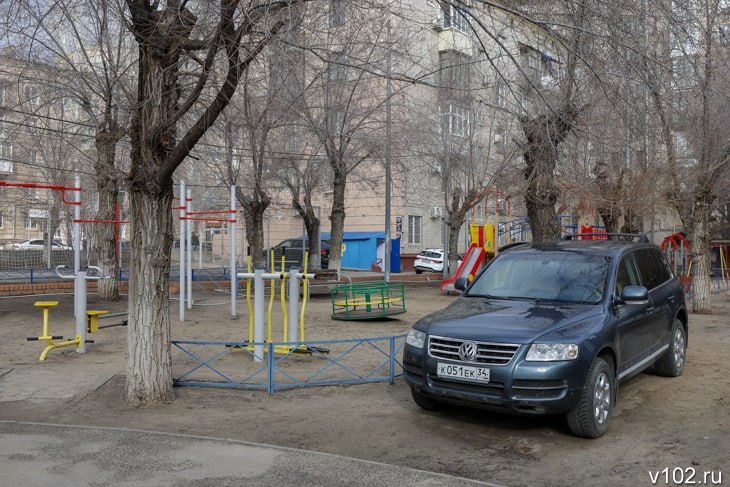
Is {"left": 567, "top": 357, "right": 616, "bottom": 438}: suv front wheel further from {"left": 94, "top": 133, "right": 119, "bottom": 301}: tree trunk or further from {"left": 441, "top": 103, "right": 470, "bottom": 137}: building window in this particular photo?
{"left": 441, "top": 103, "right": 470, "bottom": 137}: building window

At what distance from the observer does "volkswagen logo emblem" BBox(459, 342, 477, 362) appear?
5934 millimetres

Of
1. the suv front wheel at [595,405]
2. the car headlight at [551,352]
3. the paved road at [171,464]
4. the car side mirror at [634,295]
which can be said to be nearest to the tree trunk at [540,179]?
the car side mirror at [634,295]

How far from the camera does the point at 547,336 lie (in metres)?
5.83

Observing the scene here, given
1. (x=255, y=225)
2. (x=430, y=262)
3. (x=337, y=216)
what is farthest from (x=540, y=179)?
(x=430, y=262)

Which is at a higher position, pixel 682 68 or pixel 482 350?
pixel 682 68

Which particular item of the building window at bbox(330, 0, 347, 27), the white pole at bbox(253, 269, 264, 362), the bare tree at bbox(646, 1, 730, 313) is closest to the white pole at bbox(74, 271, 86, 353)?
the white pole at bbox(253, 269, 264, 362)

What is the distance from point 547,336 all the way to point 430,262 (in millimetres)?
27561

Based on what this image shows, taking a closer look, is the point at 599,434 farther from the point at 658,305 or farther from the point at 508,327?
the point at 658,305

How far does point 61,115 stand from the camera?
17516mm

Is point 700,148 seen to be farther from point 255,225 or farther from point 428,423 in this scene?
point 255,225

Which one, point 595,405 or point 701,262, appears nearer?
point 595,405

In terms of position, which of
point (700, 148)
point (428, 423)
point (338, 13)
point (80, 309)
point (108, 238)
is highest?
point (338, 13)

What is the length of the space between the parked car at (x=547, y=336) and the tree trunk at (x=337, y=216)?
1369cm

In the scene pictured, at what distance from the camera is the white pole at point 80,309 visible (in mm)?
10512
